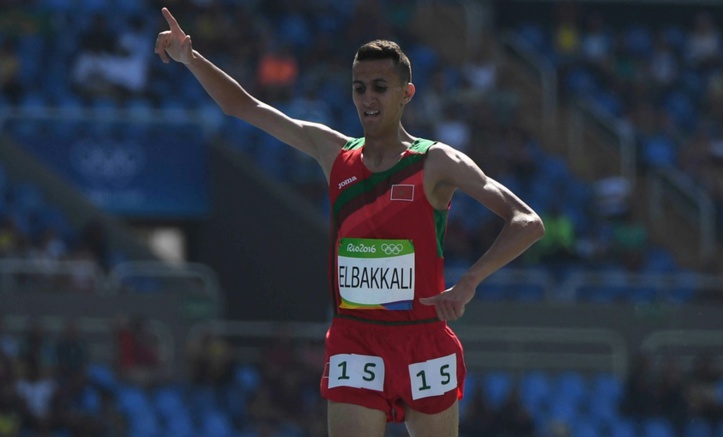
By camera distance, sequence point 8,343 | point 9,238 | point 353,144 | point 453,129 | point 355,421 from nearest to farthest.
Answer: point 355,421, point 353,144, point 8,343, point 9,238, point 453,129

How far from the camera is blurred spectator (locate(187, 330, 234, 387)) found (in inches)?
789

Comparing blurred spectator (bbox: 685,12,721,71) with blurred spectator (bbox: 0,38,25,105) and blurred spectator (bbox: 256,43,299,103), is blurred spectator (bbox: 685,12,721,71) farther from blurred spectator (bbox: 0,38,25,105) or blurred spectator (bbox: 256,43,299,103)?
blurred spectator (bbox: 0,38,25,105)

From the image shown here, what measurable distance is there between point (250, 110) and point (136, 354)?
37.5 ft

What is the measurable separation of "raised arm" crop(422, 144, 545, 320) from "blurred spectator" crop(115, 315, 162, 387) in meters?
11.9

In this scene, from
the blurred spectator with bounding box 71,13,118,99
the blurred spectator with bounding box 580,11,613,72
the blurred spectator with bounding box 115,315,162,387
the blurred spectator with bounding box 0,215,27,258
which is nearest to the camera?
the blurred spectator with bounding box 115,315,162,387

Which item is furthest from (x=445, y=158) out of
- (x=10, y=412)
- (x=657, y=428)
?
(x=657, y=428)

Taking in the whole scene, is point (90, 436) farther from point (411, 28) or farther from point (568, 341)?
point (411, 28)

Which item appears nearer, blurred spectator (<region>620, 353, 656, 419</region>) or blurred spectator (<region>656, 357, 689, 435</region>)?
blurred spectator (<region>656, 357, 689, 435</region>)

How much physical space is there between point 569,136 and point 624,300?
5801 mm

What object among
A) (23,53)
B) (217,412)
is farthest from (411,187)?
(23,53)

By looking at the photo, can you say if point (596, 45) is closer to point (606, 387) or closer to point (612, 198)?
point (612, 198)

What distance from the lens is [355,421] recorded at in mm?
8094

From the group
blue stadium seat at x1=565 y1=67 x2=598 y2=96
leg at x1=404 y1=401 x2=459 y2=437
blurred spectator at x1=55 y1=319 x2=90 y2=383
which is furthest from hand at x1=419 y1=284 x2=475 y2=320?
blue stadium seat at x1=565 y1=67 x2=598 y2=96

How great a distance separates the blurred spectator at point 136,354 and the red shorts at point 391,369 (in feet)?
38.2
